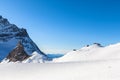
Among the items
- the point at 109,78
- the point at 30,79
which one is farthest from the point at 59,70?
the point at 109,78

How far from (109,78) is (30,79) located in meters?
4.77

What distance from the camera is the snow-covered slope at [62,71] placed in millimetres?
11841

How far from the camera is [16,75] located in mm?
14742

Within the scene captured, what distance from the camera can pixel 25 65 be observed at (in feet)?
54.9

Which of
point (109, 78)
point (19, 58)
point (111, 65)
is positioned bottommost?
point (109, 78)

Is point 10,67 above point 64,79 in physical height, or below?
above

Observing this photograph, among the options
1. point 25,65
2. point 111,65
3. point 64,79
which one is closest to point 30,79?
point 64,79

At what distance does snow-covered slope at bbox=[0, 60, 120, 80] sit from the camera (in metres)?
11.8

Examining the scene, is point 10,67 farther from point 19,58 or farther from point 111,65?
point 19,58

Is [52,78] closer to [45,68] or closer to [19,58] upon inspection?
[45,68]

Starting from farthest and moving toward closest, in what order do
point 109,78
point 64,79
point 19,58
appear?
point 19,58, point 64,79, point 109,78

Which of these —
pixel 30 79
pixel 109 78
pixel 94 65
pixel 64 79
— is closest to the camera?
pixel 109 78

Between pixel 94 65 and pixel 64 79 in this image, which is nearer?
pixel 64 79

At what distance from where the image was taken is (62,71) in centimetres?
1421
